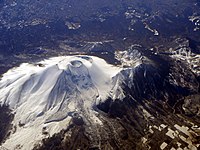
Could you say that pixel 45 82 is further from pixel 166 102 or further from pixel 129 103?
pixel 166 102

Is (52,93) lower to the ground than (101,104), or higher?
higher

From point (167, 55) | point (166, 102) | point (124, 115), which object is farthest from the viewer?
point (167, 55)

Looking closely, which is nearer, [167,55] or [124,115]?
[124,115]

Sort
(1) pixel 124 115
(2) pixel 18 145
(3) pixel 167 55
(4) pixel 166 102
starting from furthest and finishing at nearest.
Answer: (3) pixel 167 55 → (4) pixel 166 102 → (1) pixel 124 115 → (2) pixel 18 145

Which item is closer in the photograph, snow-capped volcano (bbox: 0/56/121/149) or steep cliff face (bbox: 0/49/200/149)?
steep cliff face (bbox: 0/49/200/149)

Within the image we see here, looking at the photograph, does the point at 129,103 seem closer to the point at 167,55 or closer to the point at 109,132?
the point at 109,132

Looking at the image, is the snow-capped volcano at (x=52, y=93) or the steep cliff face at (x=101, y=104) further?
the snow-capped volcano at (x=52, y=93)

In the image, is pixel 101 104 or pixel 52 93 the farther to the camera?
pixel 52 93

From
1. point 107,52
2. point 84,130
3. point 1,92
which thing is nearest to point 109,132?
point 84,130
